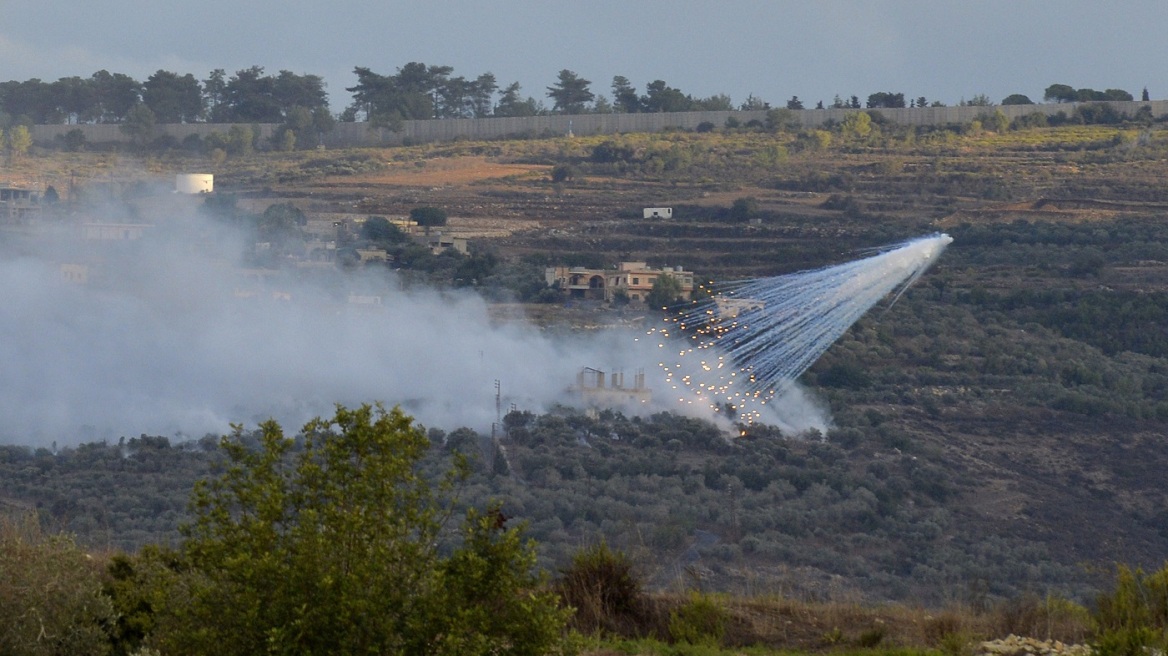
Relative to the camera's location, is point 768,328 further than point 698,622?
Yes

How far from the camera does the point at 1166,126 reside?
60.3 m

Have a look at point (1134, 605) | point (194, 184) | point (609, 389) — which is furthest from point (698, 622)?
point (194, 184)

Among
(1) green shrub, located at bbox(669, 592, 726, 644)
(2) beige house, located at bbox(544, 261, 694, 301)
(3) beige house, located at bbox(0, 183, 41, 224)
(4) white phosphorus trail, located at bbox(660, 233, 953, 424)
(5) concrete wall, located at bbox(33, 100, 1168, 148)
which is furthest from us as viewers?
(5) concrete wall, located at bbox(33, 100, 1168, 148)

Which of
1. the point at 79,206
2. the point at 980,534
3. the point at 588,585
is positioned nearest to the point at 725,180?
the point at 79,206

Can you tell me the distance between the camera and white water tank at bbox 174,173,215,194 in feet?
190

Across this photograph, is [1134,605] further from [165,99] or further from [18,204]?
[165,99]

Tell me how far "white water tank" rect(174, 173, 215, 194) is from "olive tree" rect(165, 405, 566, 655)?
51087mm

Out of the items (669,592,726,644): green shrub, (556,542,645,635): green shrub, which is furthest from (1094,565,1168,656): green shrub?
(556,542,645,635): green shrub

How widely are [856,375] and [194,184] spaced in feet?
101

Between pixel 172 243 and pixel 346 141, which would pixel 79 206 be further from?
pixel 346 141

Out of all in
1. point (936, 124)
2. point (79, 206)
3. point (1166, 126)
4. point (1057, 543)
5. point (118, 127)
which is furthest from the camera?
point (118, 127)

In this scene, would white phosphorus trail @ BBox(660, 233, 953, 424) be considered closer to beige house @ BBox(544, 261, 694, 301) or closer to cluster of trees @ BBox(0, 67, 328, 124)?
beige house @ BBox(544, 261, 694, 301)

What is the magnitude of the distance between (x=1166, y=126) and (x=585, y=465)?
133 ft

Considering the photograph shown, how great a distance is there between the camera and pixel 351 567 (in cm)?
777
